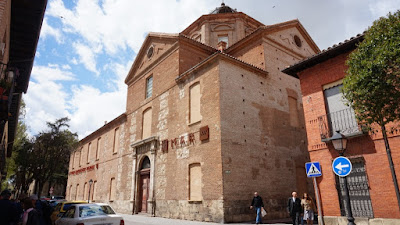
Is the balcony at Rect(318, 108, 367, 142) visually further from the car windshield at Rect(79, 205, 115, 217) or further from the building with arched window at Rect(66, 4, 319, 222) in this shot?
the car windshield at Rect(79, 205, 115, 217)

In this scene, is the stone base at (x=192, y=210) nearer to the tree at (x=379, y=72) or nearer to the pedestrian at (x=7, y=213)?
the tree at (x=379, y=72)

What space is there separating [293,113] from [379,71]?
12.1 meters

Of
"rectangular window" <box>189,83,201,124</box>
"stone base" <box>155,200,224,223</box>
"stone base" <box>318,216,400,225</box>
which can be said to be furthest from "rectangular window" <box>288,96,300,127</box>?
"stone base" <box>318,216,400,225</box>

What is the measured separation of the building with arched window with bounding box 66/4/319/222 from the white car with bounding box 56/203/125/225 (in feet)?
21.3

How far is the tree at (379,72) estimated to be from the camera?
21.9ft

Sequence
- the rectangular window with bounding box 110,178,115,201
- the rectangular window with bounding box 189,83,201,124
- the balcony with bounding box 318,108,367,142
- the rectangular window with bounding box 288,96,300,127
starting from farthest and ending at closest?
1. the rectangular window with bounding box 110,178,115,201
2. the rectangular window with bounding box 288,96,300,127
3. the rectangular window with bounding box 189,83,201,124
4. the balcony with bounding box 318,108,367,142

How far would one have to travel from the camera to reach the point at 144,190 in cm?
1972

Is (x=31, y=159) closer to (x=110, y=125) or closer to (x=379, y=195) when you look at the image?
(x=110, y=125)

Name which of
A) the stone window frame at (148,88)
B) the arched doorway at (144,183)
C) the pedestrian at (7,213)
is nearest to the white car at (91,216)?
the pedestrian at (7,213)

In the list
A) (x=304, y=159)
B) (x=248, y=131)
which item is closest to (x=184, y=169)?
(x=248, y=131)

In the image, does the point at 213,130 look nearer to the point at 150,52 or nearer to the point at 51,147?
the point at 150,52

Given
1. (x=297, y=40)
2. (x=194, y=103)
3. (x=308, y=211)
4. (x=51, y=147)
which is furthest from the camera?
(x=51, y=147)

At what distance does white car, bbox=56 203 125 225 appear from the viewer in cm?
720

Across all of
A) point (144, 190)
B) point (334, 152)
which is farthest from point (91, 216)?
point (144, 190)
